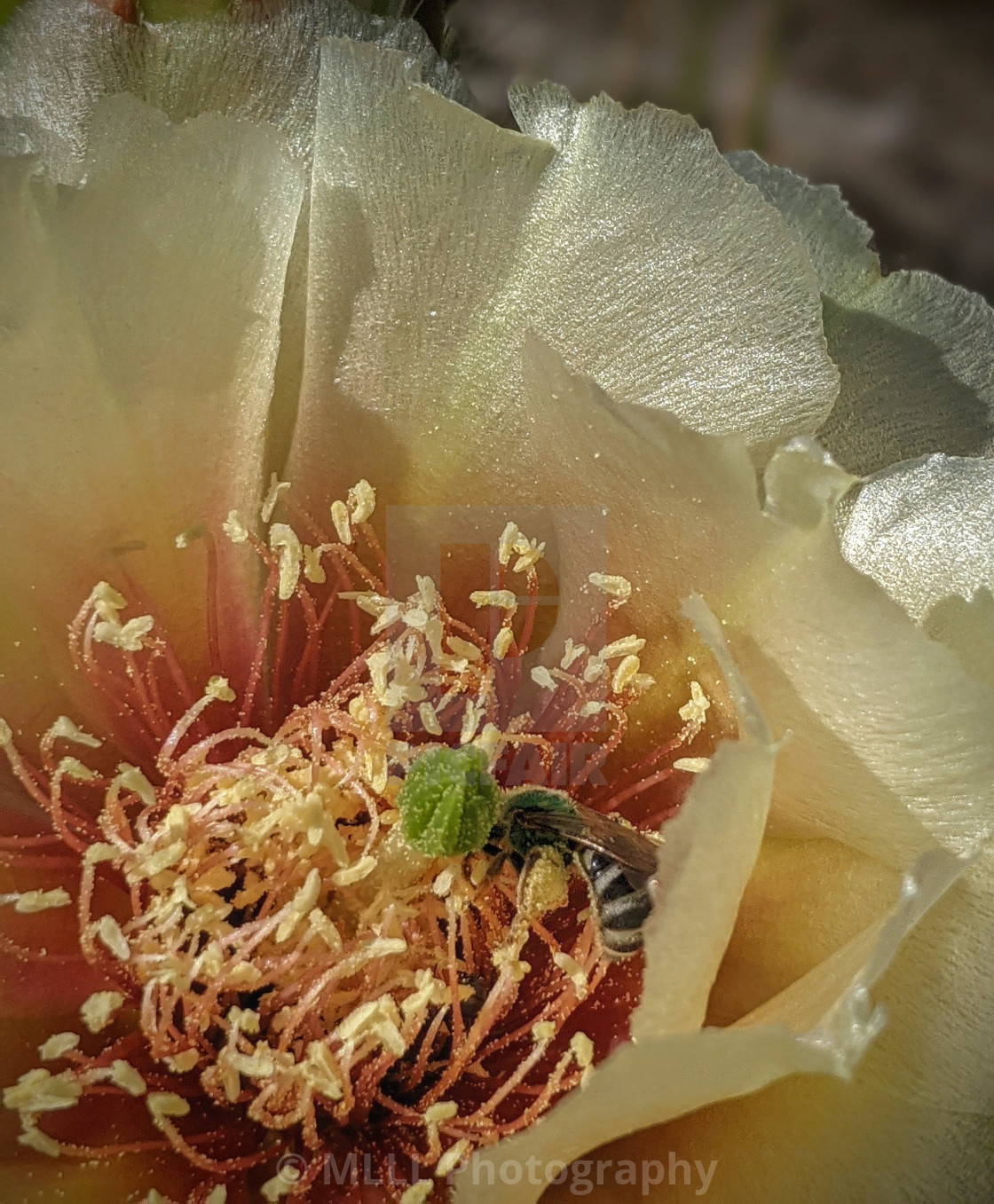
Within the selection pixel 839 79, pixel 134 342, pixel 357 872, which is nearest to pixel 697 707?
pixel 357 872

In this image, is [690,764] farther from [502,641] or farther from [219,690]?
[219,690]

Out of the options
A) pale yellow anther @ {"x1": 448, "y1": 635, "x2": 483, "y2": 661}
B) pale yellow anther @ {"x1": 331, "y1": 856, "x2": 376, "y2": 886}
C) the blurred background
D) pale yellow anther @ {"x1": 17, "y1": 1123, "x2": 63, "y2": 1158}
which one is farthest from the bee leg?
the blurred background

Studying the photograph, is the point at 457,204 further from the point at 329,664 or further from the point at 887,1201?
the point at 887,1201

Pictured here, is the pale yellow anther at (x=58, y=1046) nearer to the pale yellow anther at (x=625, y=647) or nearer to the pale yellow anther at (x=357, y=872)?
the pale yellow anther at (x=357, y=872)

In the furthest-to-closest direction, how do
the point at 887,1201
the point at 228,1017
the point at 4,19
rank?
the point at 4,19 < the point at 228,1017 < the point at 887,1201

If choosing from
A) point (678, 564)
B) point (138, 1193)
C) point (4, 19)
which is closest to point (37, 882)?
point (138, 1193)

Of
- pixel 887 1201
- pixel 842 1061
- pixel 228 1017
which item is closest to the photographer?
pixel 842 1061
